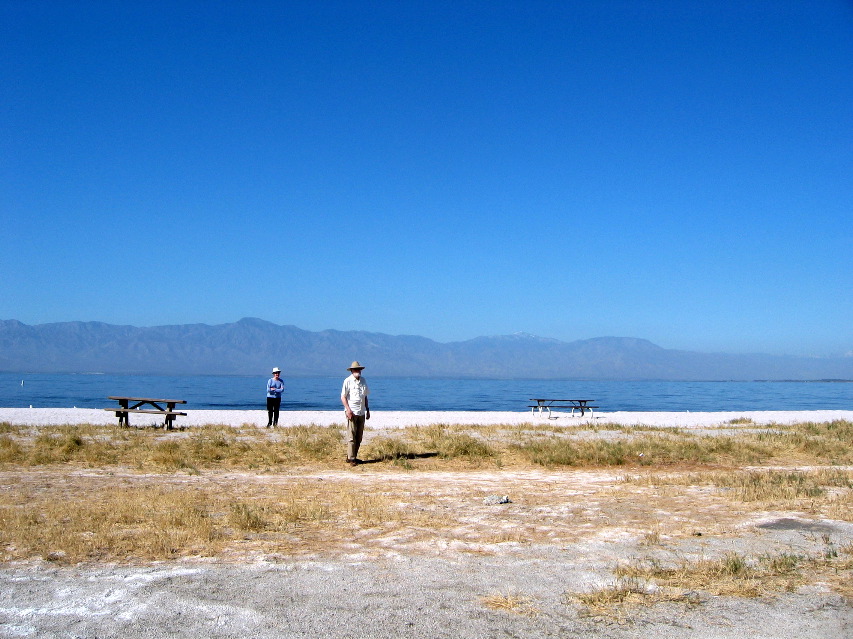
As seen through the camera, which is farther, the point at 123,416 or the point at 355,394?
the point at 123,416

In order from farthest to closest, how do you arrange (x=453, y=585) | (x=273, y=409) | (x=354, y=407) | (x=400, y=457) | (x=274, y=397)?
1. (x=273, y=409)
2. (x=274, y=397)
3. (x=400, y=457)
4. (x=354, y=407)
5. (x=453, y=585)

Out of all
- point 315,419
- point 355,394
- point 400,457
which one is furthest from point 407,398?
point 355,394

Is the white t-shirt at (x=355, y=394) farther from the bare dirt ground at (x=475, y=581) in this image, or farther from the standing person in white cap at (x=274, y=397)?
the standing person in white cap at (x=274, y=397)

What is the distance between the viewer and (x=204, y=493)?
32.0ft

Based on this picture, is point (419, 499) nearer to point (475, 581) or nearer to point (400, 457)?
point (475, 581)

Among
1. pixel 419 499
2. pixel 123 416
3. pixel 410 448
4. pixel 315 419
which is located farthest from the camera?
pixel 315 419

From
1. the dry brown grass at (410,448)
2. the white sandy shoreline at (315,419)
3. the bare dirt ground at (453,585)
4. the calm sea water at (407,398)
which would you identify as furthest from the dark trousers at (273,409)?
the calm sea water at (407,398)

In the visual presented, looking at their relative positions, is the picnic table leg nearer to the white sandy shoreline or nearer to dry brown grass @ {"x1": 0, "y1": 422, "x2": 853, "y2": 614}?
the white sandy shoreline

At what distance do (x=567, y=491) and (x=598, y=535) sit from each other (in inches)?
122

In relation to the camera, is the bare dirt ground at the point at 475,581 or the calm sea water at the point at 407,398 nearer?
the bare dirt ground at the point at 475,581

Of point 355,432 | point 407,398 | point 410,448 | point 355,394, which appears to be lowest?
point 407,398

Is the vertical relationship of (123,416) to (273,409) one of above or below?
below

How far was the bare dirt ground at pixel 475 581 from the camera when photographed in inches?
180

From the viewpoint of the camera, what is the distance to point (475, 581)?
5.56 m
